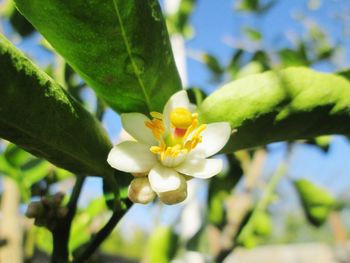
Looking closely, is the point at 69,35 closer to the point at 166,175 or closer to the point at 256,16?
the point at 166,175

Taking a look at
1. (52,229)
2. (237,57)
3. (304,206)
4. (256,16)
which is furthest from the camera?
(256,16)

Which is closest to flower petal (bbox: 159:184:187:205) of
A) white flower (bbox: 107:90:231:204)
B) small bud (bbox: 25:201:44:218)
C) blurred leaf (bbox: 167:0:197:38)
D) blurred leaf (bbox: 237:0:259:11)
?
white flower (bbox: 107:90:231:204)

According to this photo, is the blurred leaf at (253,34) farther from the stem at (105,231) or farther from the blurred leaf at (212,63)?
the stem at (105,231)

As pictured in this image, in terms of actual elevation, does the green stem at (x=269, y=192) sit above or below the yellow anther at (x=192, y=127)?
below

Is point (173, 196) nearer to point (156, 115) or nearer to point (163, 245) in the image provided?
point (156, 115)

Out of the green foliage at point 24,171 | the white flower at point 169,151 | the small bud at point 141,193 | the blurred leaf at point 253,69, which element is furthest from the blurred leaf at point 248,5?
the small bud at point 141,193

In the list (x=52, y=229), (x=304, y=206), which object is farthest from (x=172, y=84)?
(x=304, y=206)

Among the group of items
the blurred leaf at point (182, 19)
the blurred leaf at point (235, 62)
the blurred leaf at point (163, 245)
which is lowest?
the blurred leaf at point (163, 245)
